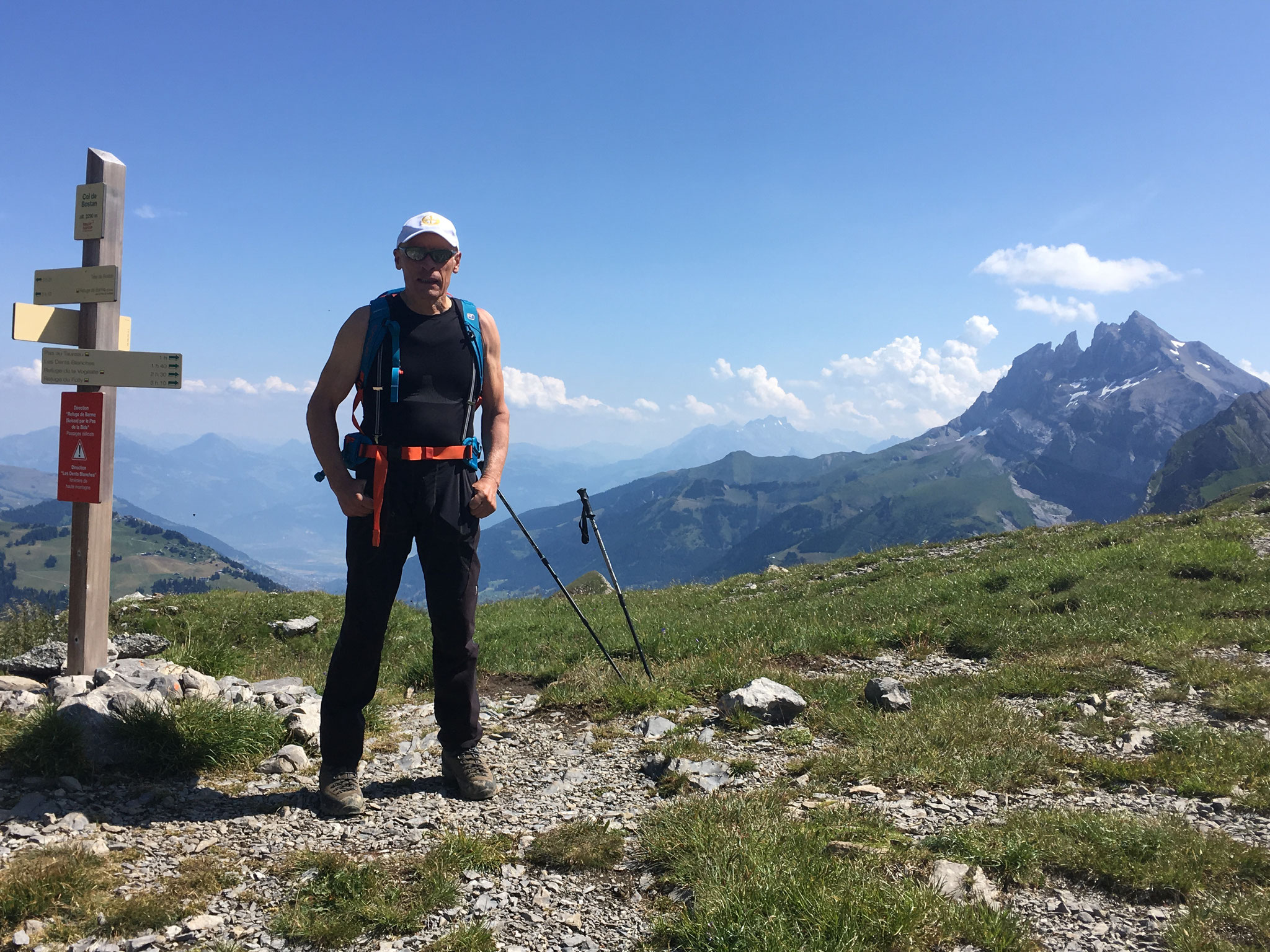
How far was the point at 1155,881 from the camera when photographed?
4.44 m

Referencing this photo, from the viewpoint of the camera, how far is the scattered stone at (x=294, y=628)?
51.2ft

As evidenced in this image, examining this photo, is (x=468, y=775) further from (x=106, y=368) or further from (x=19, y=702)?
(x=106, y=368)

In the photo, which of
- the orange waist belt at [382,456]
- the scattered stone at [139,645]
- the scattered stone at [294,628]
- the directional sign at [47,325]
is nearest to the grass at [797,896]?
the orange waist belt at [382,456]

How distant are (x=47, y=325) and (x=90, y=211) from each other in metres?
1.39

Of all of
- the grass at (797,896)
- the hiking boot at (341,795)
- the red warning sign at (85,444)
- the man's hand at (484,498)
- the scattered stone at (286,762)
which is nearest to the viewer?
the grass at (797,896)

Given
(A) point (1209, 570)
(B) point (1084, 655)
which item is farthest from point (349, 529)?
(A) point (1209, 570)

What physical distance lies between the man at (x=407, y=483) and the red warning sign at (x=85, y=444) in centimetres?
390

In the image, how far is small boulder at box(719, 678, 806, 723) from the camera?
796cm

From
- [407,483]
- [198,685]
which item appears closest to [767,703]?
[407,483]

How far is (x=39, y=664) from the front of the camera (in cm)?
923

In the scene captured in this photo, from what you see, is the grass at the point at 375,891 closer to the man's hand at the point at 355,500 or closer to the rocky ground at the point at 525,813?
the rocky ground at the point at 525,813

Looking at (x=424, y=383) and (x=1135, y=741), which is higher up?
(x=424, y=383)

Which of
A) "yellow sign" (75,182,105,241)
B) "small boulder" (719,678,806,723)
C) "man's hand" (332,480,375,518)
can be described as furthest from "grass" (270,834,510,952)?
"yellow sign" (75,182,105,241)

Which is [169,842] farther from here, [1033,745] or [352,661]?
[1033,745]
